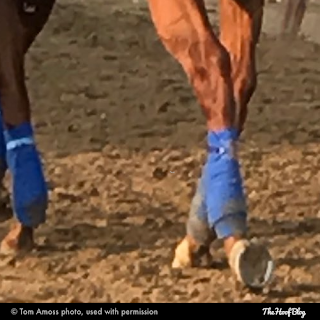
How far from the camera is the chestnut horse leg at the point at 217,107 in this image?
3961 millimetres

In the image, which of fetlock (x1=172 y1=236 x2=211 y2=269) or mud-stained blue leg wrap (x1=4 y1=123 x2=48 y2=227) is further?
mud-stained blue leg wrap (x1=4 y1=123 x2=48 y2=227)

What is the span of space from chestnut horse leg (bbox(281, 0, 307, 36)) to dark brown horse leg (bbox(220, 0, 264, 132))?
514cm

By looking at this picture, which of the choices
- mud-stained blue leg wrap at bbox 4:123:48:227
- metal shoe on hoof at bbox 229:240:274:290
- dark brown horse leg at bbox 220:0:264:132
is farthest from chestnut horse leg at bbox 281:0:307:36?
metal shoe on hoof at bbox 229:240:274:290

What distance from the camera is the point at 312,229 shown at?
4.88 meters

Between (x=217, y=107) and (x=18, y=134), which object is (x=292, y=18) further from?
(x=217, y=107)

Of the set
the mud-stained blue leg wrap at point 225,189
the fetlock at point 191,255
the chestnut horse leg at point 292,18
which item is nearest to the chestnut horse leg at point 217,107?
the mud-stained blue leg wrap at point 225,189

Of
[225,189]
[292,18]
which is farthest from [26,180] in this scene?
[292,18]

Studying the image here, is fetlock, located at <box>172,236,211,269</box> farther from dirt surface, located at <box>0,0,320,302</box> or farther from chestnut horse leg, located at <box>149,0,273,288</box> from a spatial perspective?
chestnut horse leg, located at <box>149,0,273,288</box>

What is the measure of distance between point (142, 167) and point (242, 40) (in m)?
1.57

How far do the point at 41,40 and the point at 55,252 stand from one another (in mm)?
4874

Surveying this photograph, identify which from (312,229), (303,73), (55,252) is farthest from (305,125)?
(55,252)

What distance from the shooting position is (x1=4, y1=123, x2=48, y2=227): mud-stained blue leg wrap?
444cm

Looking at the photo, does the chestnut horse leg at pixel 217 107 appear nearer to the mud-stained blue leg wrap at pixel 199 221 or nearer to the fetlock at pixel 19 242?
the mud-stained blue leg wrap at pixel 199 221
